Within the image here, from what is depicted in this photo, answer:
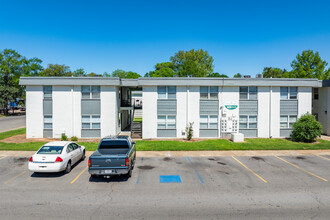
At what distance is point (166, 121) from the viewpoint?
22.5 metres

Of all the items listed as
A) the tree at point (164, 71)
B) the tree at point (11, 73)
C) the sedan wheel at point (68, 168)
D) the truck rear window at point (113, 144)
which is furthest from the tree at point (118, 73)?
the sedan wheel at point (68, 168)

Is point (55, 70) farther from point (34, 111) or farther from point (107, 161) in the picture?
point (107, 161)

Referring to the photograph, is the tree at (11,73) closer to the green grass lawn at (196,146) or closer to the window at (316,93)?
the green grass lawn at (196,146)

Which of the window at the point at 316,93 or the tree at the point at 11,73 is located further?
the tree at the point at 11,73

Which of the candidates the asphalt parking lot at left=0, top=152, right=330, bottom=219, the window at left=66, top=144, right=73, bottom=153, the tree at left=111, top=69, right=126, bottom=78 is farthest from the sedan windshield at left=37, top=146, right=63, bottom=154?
the tree at left=111, top=69, right=126, bottom=78

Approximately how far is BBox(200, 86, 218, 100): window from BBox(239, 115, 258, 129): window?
3679 millimetres

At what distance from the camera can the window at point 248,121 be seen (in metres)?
23.1

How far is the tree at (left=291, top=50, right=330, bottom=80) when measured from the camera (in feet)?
165

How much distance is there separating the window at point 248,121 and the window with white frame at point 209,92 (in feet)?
12.1

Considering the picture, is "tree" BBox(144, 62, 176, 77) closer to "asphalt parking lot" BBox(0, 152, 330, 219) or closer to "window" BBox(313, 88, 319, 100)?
"window" BBox(313, 88, 319, 100)

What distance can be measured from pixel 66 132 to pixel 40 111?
3.45 meters

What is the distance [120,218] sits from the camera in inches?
282

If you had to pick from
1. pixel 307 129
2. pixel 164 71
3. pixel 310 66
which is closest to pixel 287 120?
pixel 307 129

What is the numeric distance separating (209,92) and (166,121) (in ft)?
18.0
